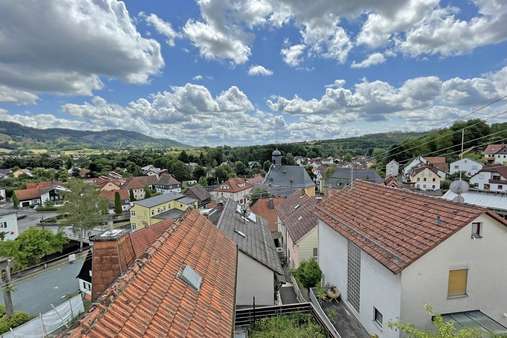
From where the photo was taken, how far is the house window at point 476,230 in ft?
28.3

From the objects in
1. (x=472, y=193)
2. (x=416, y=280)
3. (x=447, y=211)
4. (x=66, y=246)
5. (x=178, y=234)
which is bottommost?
(x=66, y=246)

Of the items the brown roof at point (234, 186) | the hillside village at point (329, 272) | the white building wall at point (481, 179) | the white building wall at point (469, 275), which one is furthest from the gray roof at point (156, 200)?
the white building wall at point (481, 179)

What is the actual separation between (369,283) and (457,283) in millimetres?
2822

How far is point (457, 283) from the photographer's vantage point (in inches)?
351

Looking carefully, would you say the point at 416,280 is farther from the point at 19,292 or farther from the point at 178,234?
the point at 19,292

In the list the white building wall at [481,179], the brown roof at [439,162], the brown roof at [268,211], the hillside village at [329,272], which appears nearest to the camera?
the hillside village at [329,272]

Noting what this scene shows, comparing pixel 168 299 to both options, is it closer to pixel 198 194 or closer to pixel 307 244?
pixel 307 244

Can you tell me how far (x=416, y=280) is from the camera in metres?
8.46

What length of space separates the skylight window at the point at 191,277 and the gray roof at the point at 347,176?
49355mm

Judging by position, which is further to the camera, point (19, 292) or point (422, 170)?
point (422, 170)

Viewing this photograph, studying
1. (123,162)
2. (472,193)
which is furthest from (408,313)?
(123,162)

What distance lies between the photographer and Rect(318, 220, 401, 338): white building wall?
29.1ft

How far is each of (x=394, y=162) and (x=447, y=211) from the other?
3266 inches

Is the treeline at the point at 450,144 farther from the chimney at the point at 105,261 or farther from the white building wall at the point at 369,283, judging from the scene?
the chimney at the point at 105,261
